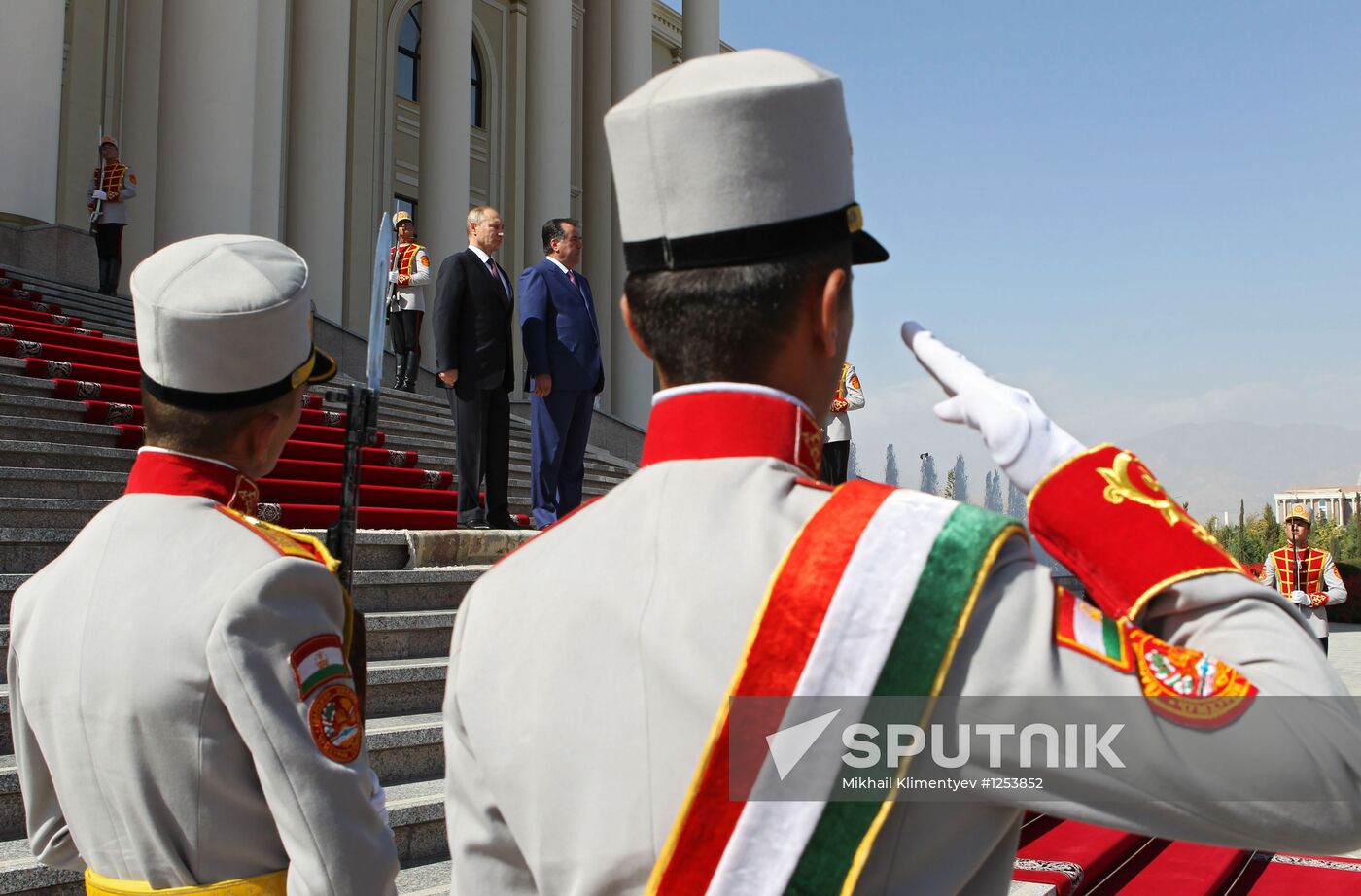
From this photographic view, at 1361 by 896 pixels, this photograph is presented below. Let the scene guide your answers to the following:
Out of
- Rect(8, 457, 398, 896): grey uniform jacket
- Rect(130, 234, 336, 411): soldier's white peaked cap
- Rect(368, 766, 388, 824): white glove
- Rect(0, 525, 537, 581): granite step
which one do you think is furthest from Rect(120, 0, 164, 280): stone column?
Rect(368, 766, 388, 824): white glove

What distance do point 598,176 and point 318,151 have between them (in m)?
7.24

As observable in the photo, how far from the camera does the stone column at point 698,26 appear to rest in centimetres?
2316

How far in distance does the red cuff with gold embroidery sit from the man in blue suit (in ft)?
21.4

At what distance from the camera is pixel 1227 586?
1.05 m

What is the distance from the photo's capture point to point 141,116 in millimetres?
16344

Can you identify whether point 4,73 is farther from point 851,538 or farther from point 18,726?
point 851,538

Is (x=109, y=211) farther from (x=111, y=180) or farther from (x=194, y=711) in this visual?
(x=194, y=711)

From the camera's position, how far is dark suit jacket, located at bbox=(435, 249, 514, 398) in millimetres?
7508

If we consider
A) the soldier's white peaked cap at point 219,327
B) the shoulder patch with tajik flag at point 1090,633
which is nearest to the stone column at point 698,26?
the soldier's white peaked cap at point 219,327

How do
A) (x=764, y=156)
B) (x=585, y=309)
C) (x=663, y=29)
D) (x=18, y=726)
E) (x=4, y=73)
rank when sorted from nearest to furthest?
(x=764, y=156) < (x=18, y=726) < (x=585, y=309) < (x=4, y=73) < (x=663, y=29)

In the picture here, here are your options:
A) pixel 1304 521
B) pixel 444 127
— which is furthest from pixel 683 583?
pixel 444 127

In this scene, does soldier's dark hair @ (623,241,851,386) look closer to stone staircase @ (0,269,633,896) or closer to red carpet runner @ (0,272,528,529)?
stone staircase @ (0,269,633,896)

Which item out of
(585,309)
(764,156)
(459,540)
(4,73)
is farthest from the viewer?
(4,73)

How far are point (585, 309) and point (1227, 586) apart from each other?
269 inches
